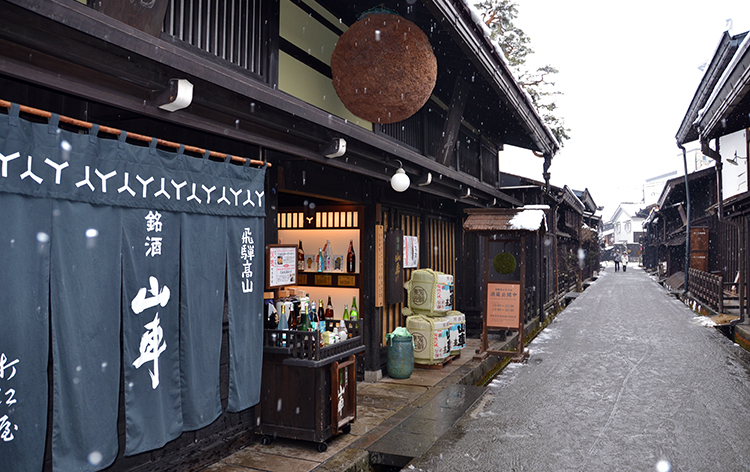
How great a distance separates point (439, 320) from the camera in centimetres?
1100

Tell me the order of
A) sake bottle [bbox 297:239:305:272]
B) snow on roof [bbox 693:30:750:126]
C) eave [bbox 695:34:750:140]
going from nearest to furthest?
snow on roof [bbox 693:30:750:126] → eave [bbox 695:34:750:140] → sake bottle [bbox 297:239:305:272]

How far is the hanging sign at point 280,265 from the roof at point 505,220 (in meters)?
5.74

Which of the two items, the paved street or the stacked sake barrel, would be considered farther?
the stacked sake barrel

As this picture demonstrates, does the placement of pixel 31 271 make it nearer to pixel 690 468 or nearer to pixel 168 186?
pixel 168 186

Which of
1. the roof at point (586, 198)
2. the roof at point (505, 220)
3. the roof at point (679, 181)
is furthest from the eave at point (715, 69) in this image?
the roof at point (586, 198)

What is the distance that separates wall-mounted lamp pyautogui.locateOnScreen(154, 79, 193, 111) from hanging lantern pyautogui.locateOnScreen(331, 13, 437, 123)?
295 centimetres

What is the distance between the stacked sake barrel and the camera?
35.2 ft

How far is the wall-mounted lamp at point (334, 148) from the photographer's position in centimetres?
627

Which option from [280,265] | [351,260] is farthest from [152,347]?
[351,260]

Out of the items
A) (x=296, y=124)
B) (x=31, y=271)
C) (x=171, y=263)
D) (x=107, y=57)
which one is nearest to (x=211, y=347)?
(x=171, y=263)

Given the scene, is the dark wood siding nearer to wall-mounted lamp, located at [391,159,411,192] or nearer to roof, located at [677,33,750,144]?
wall-mounted lamp, located at [391,159,411,192]

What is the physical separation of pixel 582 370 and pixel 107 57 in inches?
412

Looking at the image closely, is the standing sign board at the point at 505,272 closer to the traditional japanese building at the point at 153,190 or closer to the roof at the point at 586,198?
the traditional japanese building at the point at 153,190

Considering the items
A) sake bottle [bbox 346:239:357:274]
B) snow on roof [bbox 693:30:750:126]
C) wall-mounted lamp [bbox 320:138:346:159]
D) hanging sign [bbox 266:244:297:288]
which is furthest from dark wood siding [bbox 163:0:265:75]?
snow on roof [bbox 693:30:750:126]
